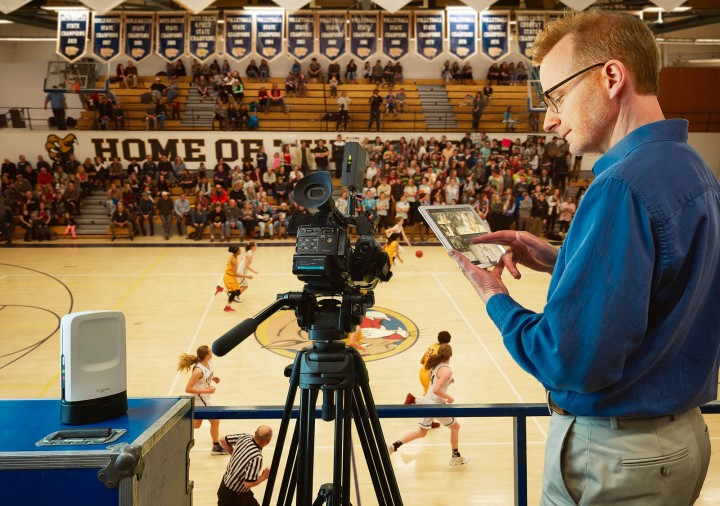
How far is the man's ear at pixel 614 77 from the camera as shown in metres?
1.45

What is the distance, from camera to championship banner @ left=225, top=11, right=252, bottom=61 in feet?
51.0

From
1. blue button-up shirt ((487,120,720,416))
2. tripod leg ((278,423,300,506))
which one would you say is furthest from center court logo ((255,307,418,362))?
blue button-up shirt ((487,120,720,416))

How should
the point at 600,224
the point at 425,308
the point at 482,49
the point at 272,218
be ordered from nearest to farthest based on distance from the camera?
the point at 600,224
the point at 425,308
the point at 482,49
the point at 272,218

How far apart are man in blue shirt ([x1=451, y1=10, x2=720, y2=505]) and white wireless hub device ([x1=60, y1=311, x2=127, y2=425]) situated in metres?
1.15

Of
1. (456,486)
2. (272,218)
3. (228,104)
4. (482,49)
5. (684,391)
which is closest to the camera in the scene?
(684,391)

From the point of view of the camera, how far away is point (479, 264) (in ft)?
6.30

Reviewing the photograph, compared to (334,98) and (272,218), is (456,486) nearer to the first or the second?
(272,218)

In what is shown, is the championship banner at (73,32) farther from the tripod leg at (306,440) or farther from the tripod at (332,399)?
the tripod leg at (306,440)

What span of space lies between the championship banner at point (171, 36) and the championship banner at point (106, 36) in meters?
1.06

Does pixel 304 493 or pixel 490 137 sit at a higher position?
pixel 490 137

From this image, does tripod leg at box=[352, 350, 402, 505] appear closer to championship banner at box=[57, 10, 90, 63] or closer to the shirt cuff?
the shirt cuff

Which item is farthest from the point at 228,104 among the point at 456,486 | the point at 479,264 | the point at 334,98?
the point at 479,264

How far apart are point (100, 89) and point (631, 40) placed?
76.6 feet

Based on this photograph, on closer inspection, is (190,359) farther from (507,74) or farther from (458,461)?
(507,74)
